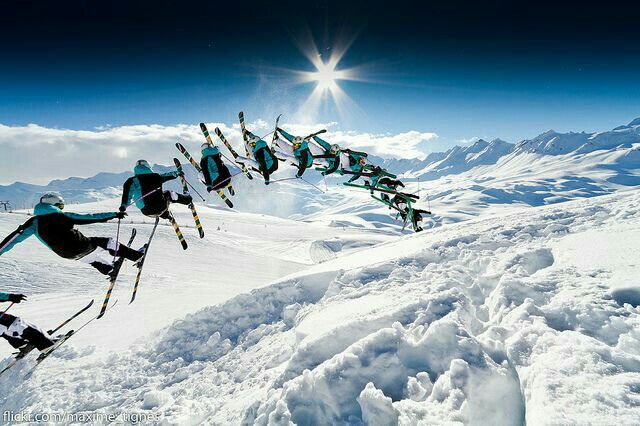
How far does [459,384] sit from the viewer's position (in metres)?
4.87

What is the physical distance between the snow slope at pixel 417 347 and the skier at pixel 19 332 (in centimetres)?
189

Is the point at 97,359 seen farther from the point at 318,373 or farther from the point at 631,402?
the point at 631,402

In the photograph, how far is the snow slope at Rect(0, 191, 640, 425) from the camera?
4.57 m

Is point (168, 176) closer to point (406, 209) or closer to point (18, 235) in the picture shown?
point (18, 235)

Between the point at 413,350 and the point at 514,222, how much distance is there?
33.6ft

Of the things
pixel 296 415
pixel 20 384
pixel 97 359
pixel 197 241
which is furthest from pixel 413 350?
pixel 197 241

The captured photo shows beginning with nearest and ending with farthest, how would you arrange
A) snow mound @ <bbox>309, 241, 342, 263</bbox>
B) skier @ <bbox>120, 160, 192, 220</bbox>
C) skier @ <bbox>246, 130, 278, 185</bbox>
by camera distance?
1. skier @ <bbox>120, 160, 192, 220</bbox>
2. skier @ <bbox>246, 130, 278, 185</bbox>
3. snow mound @ <bbox>309, 241, 342, 263</bbox>

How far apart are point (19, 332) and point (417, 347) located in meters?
8.06

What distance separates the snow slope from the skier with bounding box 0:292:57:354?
6.20 feet

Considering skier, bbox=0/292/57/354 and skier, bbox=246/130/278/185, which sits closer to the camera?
skier, bbox=0/292/57/354

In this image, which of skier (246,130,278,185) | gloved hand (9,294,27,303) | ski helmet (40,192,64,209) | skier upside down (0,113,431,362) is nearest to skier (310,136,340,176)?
skier upside down (0,113,431,362)

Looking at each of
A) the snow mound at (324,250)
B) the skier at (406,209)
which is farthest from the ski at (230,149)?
the snow mound at (324,250)

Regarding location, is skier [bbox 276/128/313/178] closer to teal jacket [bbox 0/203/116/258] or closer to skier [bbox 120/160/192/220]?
skier [bbox 120/160/192/220]

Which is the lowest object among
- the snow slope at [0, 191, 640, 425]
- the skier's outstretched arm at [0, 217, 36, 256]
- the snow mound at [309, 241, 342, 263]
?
the snow mound at [309, 241, 342, 263]
